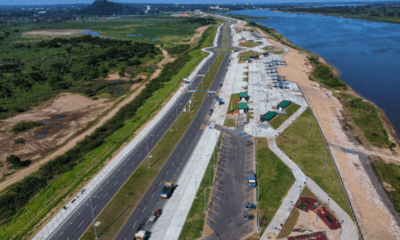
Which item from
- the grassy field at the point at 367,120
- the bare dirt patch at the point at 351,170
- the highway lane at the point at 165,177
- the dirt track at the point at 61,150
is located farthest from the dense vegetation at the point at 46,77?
the grassy field at the point at 367,120

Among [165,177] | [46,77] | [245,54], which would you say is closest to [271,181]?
[165,177]

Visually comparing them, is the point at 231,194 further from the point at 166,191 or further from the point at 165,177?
the point at 165,177

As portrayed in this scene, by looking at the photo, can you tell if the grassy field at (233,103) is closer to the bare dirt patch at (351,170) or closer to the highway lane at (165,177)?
the highway lane at (165,177)

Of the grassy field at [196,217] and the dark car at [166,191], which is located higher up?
the dark car at [166,191]

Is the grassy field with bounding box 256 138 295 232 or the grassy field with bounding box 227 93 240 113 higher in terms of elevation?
the grassy field with bounding box 227 93 240 113

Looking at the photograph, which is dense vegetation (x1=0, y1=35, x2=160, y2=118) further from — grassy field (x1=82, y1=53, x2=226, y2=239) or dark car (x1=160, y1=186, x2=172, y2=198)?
dark car (x1=160, y1=186, x2=172, y2=198)

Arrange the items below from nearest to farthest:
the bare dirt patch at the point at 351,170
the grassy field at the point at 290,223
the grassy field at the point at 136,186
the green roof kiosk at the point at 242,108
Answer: the grassy field at the point at 290,223
the bare dirt patch at the point at 351,170
the grassy field at the point at 136,186
the green roof kiosk at the point at 242,108

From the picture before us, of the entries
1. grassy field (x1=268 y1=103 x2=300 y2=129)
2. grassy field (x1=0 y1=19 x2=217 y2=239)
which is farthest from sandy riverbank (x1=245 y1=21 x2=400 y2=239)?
grassy field (x1=0 y1=19 x2=217 y2=239)
